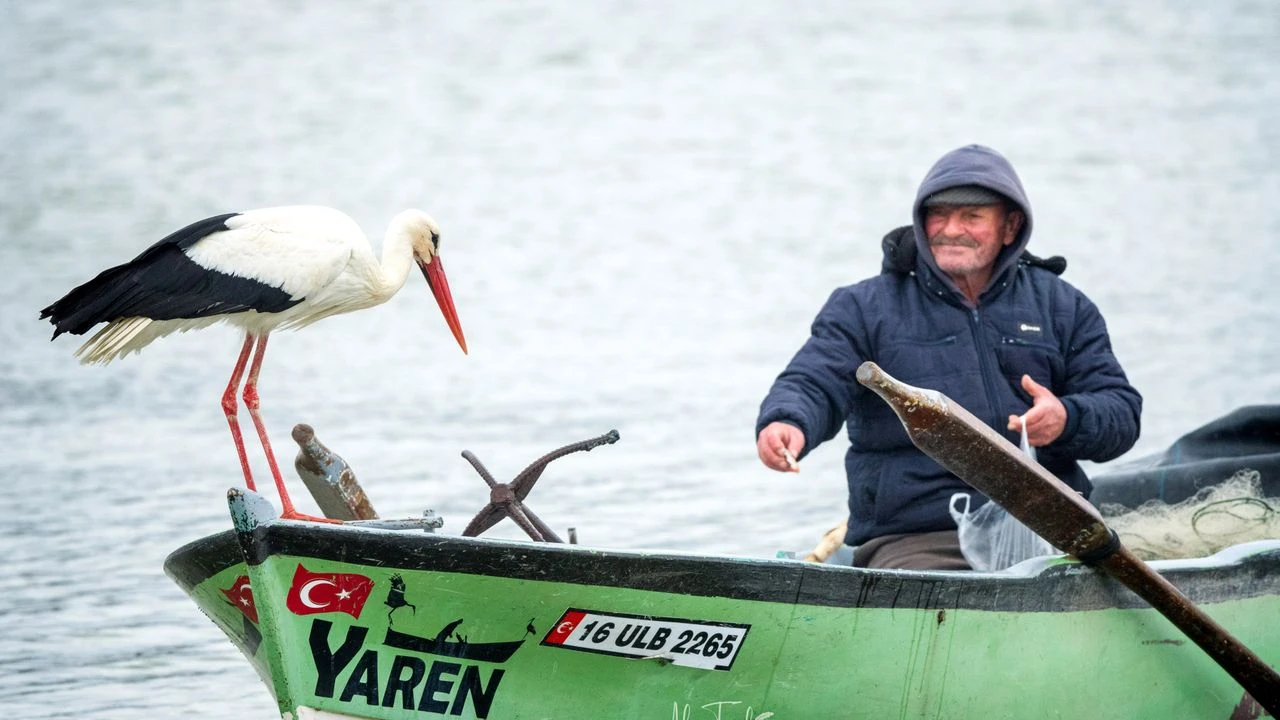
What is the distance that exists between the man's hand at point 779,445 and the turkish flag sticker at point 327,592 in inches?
45.1

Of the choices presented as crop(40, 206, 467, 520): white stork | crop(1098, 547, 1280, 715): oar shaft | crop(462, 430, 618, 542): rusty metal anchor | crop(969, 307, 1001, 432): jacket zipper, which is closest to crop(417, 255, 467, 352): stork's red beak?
crop(40, 206, 467, 520): white stork

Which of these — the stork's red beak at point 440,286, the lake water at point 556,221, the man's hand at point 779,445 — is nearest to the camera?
the man's hand at point 779,445

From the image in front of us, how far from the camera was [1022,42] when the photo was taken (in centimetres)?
3784

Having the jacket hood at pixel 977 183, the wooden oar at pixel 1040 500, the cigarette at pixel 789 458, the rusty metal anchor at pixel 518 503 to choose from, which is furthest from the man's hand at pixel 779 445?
the jacket hood at pixel 977 183

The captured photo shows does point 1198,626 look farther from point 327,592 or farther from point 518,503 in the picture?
point 327,592

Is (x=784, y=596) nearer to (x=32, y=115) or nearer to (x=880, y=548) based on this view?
(x=880, y=548)

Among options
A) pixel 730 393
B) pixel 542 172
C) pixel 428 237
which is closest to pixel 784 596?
pixel 428 237

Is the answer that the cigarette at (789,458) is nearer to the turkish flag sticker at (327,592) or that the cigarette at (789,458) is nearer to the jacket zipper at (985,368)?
the jacket zipper at (985,368)

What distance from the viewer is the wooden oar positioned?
4.72 metres

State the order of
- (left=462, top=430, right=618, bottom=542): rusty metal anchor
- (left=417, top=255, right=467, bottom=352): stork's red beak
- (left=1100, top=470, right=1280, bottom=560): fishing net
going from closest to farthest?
(left=462, top=430, right=618, bottom=542): rusty metal anchor, (left=1100, top=470, right=1280, bottom=560): fishing net, (left=417, top=255, right=467, bottom=352): stork's red beak

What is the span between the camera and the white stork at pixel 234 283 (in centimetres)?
578

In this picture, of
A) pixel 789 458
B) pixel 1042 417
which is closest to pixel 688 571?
pixel 789 458

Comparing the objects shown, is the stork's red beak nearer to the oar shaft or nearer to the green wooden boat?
the green wooden boat

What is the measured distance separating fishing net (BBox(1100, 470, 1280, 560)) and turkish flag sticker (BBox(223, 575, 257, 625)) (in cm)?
273
